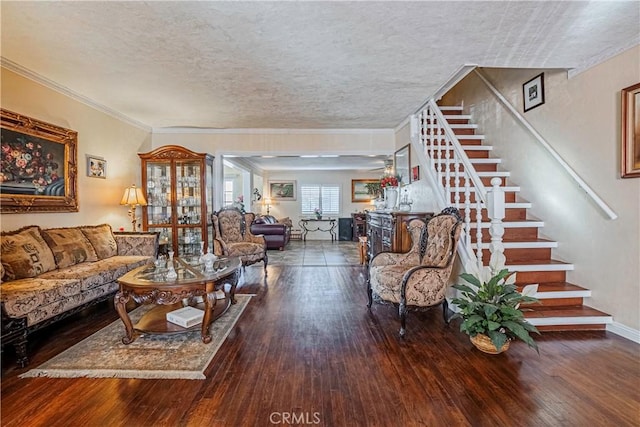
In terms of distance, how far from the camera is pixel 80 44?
8.71 feet

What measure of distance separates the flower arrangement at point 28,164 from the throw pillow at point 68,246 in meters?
0.51

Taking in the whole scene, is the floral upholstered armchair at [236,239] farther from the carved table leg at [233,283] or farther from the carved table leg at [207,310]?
the carved table leg at [207,310]

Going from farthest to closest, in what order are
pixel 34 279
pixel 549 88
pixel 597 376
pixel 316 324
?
1. pixel 549 88
2. pixel 316 324
3. pixel 34 279
4. pixel 597 376

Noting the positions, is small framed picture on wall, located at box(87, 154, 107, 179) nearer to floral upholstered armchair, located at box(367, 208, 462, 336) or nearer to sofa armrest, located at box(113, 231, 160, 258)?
sofa armrest, located at box(113, 231, 160, 258)

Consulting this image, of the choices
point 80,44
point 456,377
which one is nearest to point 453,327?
point 456,377

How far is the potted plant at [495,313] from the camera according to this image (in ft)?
7.55

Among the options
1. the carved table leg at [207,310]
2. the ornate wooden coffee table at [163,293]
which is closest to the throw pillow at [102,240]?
the ornate wooden coffee table at [163,293]

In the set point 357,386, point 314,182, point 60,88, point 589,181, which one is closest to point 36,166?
point 60,88

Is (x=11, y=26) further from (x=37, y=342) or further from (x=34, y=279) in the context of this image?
(x=37, y=342)

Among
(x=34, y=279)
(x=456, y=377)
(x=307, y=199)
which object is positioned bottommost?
(x=456, y=377)

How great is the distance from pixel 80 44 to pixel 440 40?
9.98ft

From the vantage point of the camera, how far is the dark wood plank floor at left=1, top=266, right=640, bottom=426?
172 cm

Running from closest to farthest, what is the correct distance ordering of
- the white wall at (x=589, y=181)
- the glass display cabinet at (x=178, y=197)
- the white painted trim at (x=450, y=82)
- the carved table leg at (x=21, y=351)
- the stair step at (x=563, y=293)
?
1. the carved table leg at (x=21, y=351)
2. the white wall at (x=589, y=181)
3. the stair step at (x=563, y=293)
4. the white painted trim at (x=450, y=82)
5. the glass display cabinet at (x=178, y=197)

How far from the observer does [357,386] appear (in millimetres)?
2006
